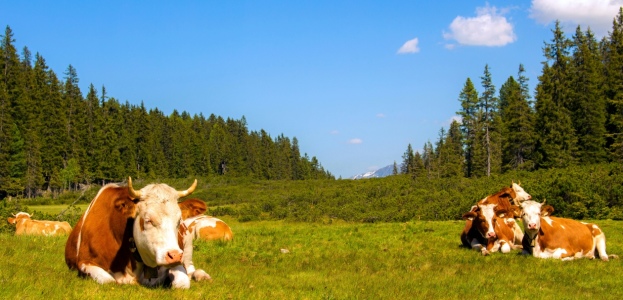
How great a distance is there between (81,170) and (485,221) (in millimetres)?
80268

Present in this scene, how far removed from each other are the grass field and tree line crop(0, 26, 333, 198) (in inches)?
2276

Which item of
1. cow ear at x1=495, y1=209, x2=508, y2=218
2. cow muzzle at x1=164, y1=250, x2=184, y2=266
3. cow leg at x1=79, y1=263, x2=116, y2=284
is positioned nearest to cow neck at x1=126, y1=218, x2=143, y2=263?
cow leg at x1=79, y1=263, x2=116, y2=284

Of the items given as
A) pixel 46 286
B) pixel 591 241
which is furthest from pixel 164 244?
pixel 591 241

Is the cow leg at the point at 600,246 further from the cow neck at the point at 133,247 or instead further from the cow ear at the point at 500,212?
the cow neck at the point at 133,247

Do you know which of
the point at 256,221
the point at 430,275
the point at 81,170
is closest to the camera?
the point at 430,275

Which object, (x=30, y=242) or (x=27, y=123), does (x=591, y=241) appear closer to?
(x=30, y=242)

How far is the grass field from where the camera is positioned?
6508 mm

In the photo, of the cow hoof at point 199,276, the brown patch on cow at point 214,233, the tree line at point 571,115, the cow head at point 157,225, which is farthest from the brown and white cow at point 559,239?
the tree line at point 571,115

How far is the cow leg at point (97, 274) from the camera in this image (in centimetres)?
669

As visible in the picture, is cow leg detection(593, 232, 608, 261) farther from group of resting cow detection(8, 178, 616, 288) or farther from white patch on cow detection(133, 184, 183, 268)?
white patch on cow detection(133, 184, 183, 268)

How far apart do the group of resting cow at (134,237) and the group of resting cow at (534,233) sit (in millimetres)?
9116

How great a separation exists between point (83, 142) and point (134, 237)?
3470 inches

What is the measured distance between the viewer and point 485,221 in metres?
14.1

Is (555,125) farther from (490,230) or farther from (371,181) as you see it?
(490,230)
